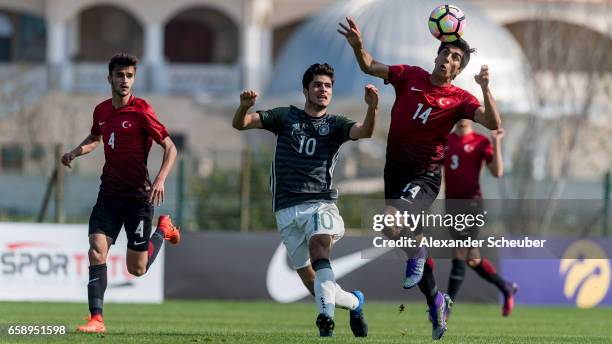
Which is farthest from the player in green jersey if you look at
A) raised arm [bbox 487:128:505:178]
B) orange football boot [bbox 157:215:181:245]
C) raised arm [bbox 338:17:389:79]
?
raised arm [bbox 487:128:505:178]

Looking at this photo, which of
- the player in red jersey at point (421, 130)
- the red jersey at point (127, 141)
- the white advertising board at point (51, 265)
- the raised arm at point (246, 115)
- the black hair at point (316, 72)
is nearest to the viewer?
the raised arm at point (246, 115)

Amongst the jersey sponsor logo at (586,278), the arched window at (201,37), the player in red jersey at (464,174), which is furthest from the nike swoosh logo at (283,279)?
the arched window at (201,37)

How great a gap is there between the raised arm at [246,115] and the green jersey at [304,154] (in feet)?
0.21

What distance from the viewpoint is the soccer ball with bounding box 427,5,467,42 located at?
38.4ft

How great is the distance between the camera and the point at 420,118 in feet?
38.5

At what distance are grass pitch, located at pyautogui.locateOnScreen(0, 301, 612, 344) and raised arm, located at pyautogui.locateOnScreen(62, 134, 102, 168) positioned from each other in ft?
4.82

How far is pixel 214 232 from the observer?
20.5 metres

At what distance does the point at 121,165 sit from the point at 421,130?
2.56 meters

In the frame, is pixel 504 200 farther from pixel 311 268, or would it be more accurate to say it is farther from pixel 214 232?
pixel 311 268

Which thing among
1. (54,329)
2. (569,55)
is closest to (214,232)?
(54,329)

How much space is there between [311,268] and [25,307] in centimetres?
691

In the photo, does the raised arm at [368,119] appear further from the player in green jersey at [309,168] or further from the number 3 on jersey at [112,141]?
the number 3 on jersey at [112,141]

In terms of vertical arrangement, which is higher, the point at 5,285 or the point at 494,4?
the point at 494,4

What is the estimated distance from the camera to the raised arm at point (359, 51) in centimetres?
1131
